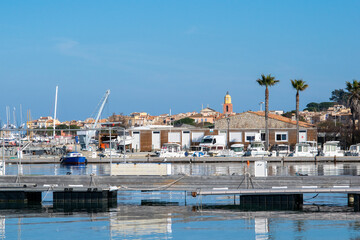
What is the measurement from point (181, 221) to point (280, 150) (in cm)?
5593

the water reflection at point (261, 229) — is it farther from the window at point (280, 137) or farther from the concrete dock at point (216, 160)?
the window at point (280, 137)

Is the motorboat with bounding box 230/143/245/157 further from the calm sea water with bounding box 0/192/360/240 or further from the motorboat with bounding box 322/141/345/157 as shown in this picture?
the calm sea water with bounding box 0/192/360/240

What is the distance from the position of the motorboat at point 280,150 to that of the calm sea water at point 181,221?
1776 inches

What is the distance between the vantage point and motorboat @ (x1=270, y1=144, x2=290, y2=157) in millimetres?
79812

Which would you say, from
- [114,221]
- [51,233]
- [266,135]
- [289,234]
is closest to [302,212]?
[289,234]

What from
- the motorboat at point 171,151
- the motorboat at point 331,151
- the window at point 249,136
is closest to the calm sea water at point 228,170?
the motorboat at point 331,151

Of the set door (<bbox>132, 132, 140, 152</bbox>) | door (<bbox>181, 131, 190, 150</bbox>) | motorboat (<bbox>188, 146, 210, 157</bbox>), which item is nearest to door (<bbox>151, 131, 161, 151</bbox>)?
door (<bbox>132, 132, 140, 152</bbox>)

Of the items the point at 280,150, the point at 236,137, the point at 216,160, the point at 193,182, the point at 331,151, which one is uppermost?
the point at 236,137

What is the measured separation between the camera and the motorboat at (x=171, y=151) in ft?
270

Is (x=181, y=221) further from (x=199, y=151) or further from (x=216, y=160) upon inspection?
(x=199, y=151)

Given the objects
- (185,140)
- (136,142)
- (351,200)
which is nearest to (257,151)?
(185,140)

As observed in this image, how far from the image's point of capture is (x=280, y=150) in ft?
271

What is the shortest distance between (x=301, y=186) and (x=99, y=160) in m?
51.4

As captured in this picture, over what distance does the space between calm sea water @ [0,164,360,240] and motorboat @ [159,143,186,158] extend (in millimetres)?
47408
